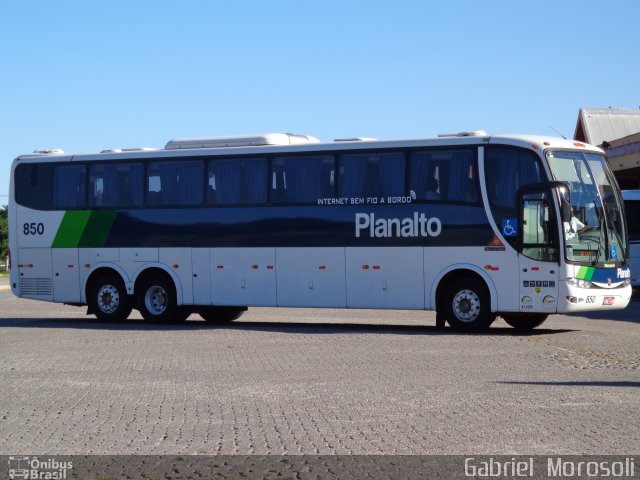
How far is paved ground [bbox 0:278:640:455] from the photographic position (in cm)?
891

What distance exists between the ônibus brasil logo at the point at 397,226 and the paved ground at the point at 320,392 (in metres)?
1.97

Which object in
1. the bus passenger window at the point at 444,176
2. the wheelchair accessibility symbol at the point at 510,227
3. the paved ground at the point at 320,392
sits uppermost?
the bus passenger window at the point at 444,176

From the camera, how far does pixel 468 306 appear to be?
2003 centimetres

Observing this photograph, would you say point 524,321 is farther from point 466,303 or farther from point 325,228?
point 325,228

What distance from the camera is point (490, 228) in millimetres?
19750

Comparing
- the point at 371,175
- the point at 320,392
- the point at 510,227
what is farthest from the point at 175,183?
the point at 320,392

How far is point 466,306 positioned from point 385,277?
5.97 ft

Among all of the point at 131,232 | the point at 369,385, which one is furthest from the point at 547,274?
the point at 131,232

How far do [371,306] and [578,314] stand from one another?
998 cm

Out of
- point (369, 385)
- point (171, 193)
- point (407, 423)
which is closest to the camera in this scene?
point (407, 423)

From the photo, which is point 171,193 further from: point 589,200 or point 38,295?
point 589,200

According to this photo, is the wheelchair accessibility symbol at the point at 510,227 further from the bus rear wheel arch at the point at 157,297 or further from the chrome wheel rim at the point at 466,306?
the bus rear wheel arch at the point at 157,297

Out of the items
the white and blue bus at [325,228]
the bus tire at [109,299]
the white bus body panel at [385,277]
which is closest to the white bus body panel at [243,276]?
the white and blue bus at [325,228]

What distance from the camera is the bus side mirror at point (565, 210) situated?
742 inches
